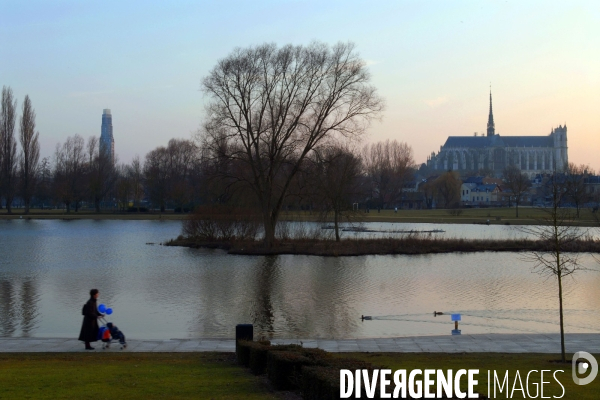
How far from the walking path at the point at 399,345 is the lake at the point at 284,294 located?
2265 millimetres

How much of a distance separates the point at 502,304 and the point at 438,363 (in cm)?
1222

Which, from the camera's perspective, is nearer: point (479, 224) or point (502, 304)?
point (502, 304)

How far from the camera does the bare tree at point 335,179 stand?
44656mm

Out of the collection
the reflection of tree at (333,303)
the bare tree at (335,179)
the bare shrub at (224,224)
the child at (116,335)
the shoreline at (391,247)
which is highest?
the bare tree at (335,179)

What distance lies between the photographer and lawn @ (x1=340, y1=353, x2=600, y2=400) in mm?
9731

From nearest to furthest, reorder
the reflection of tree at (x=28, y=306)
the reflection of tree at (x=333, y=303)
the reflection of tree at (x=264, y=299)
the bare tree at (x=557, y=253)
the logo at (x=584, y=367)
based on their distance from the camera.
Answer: the logo at (x=584, y=367), the bare tree at (x=557, y=253), the reflection of tree at (x=28, y=306), the reflection of tree at (x=333, y=303), the reflection of tree at (x=264, y=299)

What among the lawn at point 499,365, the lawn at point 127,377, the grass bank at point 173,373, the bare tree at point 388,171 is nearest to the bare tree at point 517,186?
the bare tree at point 388,171

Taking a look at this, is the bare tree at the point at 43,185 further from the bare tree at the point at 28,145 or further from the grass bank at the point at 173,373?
the grass bank at the point at 173,373

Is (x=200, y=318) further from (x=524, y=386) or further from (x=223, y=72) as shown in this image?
(x=223, y=72)

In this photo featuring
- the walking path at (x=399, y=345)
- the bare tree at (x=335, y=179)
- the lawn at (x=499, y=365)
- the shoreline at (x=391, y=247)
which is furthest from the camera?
the bare tree at (x=335, y=179)

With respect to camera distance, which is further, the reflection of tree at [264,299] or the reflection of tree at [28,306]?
the reflection of tree at [264,299]

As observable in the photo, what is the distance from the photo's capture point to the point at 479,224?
74125 millimetres

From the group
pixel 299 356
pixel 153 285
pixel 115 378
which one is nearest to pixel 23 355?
pixel 115 378

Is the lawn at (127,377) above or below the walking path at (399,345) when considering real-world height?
above
